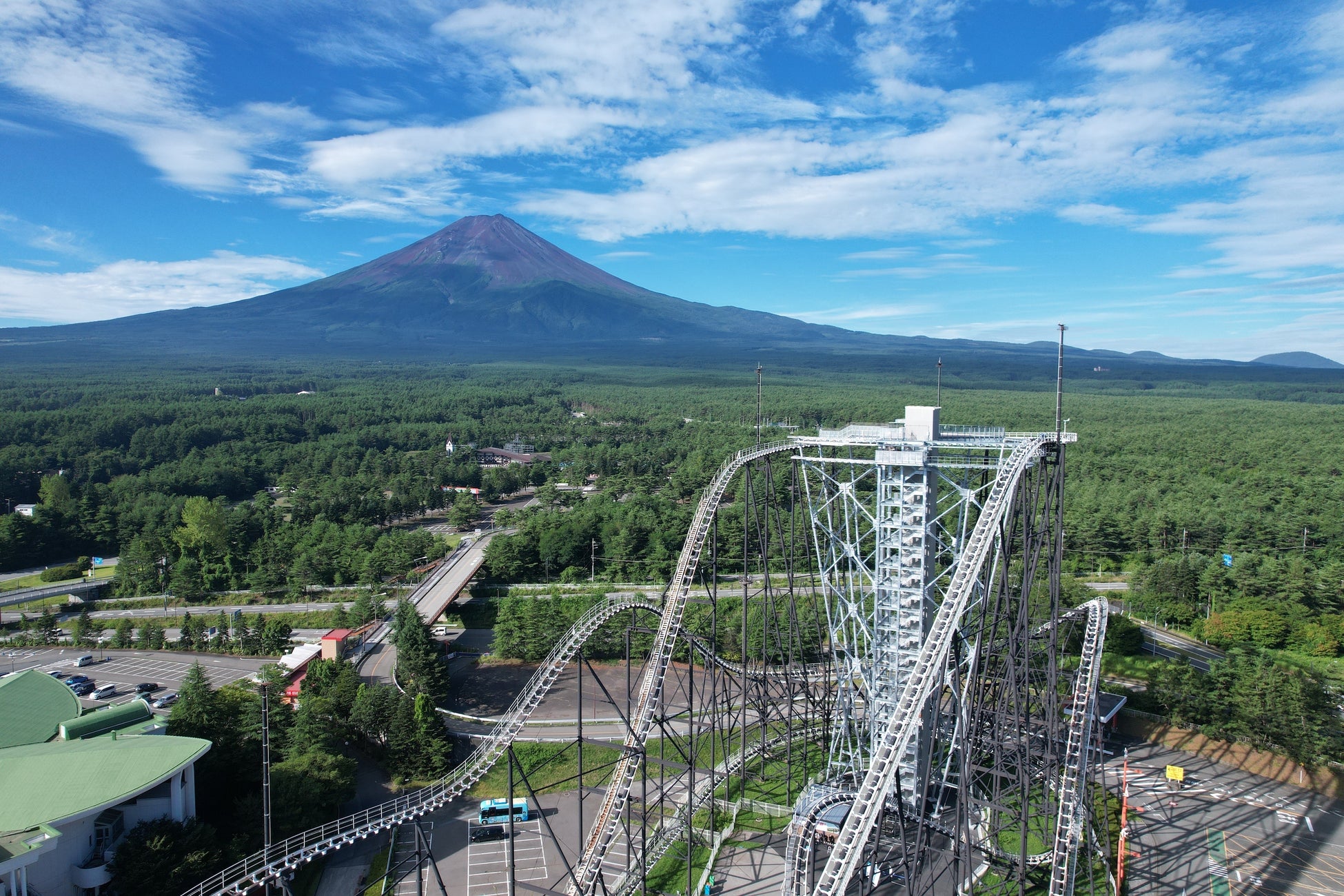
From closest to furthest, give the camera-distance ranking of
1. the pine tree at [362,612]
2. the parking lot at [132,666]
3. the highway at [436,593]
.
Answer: the highway at [436,593], the parking lot at [132,666], the pine tree at [362,612]

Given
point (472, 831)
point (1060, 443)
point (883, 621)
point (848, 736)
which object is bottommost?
point (472, 831)

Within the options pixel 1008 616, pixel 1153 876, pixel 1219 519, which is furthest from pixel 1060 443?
pixel 1219 519

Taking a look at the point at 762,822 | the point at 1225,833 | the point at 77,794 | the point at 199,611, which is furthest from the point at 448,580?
Result: the point at 1225,833

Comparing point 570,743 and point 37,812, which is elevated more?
point 37,812

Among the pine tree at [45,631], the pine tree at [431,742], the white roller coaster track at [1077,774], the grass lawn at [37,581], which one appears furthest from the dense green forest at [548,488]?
the white roller coaster track at [1077,774]

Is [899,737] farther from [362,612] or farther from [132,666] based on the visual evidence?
[132,666]

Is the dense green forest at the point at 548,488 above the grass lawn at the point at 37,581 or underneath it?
above

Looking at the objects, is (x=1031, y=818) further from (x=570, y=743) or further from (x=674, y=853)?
(x=570, y=743)

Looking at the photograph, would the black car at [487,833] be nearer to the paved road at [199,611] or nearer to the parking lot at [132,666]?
the parking lot at [132,666]
